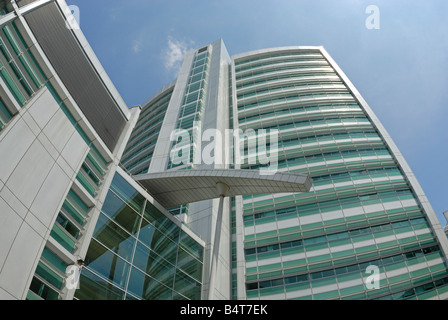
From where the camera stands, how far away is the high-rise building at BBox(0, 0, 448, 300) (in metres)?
15.2

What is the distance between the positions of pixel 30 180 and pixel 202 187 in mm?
12610

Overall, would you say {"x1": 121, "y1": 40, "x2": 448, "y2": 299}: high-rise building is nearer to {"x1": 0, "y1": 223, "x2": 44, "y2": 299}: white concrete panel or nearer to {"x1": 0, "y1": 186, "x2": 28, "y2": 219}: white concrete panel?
{"x1": 0, "y1": 223, "x2": 44, "y2": 299}: white concrete panel

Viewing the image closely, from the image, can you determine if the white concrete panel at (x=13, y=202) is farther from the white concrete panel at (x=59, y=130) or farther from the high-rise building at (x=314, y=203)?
the high-rise building at (x=314, y=203)

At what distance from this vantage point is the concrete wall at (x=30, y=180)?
1291cm

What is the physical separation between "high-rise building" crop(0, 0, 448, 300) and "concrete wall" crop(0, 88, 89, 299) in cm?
6

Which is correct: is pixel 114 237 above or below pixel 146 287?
above

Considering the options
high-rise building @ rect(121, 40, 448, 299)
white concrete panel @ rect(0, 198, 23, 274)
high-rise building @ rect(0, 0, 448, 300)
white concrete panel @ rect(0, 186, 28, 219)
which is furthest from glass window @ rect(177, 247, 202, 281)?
white concrete panel @ rect(0, 198, 23, 274)

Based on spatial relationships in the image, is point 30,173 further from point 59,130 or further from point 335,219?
point 335,219

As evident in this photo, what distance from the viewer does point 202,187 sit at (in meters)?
25.5

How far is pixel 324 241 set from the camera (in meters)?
32.9

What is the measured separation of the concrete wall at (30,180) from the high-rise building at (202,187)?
0.21ft

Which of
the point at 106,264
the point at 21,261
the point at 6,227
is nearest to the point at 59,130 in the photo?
the point at 6,227

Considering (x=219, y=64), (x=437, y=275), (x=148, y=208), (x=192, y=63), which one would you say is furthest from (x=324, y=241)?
(x=192, y=63)

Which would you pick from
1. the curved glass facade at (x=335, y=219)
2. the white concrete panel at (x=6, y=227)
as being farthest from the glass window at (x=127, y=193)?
the curved glass facade at (x=335, y=219)
